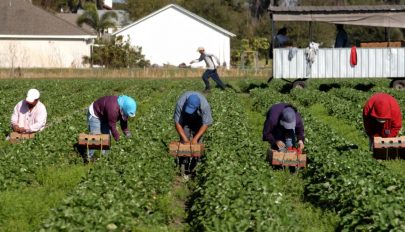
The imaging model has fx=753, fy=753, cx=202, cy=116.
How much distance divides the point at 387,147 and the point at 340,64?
1842cm

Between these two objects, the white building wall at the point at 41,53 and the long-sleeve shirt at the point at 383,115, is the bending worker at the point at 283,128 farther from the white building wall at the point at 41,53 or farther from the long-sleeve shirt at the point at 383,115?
the white building wall at the point at 41,53

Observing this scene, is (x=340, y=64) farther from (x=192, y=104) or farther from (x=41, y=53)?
(x=41, y=53)

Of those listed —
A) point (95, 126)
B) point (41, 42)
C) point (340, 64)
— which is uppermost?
point (41, 42)

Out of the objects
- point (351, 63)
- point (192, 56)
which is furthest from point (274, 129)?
point (192, 56)

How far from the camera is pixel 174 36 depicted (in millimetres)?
64500

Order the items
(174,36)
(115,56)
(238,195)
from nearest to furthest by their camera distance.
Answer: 1. (238,195)
2. (115,56)
3. (174,36)

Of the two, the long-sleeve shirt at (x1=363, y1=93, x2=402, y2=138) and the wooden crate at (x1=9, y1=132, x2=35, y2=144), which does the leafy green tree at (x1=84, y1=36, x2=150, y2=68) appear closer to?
the wooden crate at (x1=9, y1=132, x2=35, y2=144)

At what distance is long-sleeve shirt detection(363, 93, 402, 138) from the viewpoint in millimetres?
12430

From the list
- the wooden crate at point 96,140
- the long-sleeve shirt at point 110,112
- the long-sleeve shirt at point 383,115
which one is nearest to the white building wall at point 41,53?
the long-sleeve shirt at point 110,112

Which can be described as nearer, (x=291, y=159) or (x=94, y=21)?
(x=291, y=159)

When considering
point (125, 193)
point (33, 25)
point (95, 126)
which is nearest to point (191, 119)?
point (95, 126)

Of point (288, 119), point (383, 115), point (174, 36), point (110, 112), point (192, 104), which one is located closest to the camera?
point (288, 119)

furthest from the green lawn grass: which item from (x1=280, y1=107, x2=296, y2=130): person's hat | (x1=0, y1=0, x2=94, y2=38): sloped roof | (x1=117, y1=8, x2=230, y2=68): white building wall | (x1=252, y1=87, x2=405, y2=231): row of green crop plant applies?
(x1=117, y1=8, x2=230, y2=68): white building wall

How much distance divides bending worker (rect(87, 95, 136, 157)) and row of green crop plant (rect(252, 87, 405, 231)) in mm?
3145
